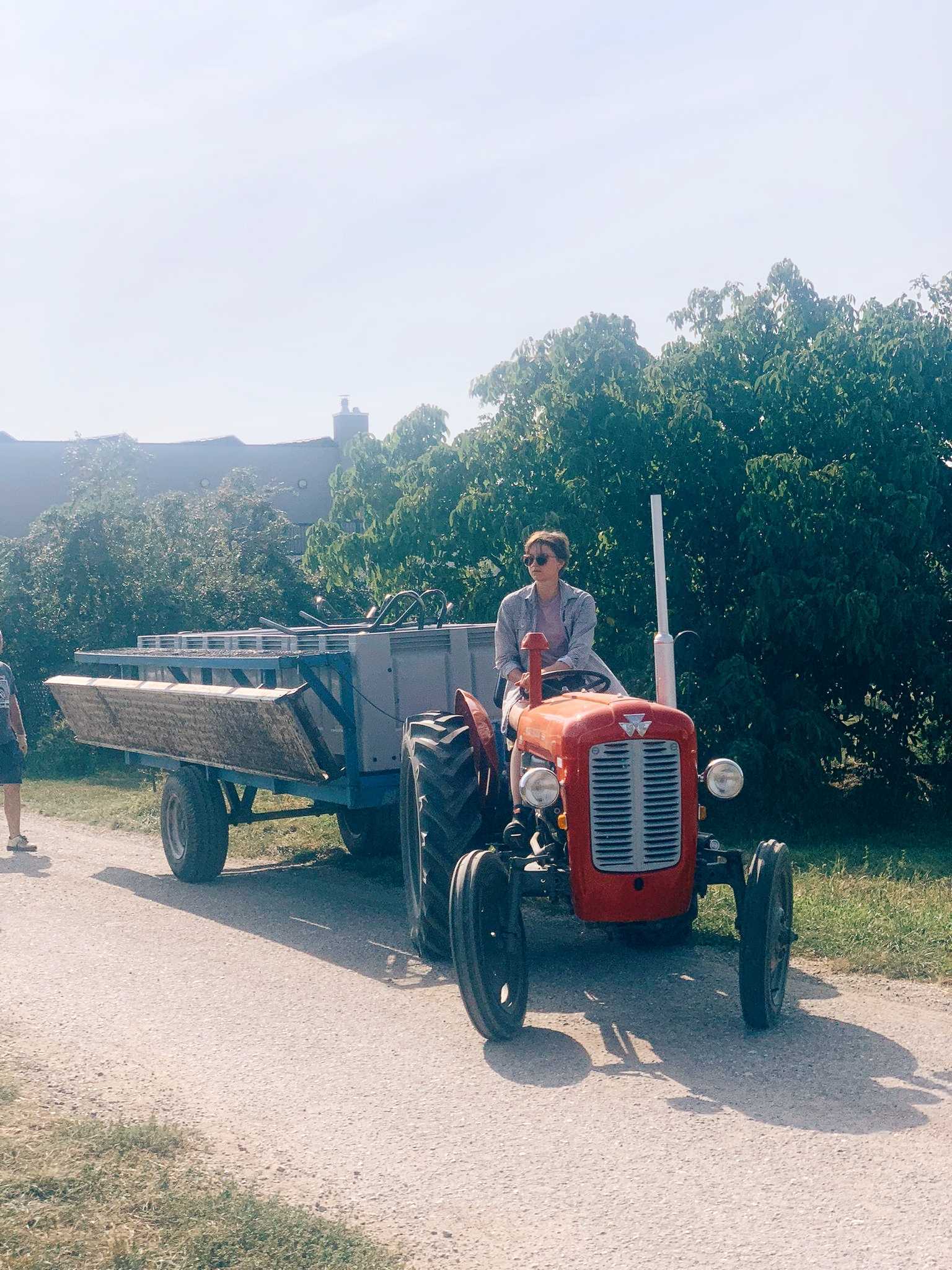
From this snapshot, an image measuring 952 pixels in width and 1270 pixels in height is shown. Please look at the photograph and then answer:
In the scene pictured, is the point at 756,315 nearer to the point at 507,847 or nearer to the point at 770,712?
the point at 770,712

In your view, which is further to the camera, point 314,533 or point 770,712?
point 314,533

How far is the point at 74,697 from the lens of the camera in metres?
11.5

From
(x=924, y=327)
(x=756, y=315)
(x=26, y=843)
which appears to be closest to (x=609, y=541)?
(x=756, y=315)

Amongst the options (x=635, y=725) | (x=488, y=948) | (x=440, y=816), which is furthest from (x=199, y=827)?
(x=635, y=725)

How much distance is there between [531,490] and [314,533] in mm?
3446

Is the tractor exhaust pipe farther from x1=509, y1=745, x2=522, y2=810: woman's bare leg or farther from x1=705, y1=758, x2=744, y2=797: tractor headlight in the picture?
x1=509, y1=745, x2=522, y2=810: woman's bare leg

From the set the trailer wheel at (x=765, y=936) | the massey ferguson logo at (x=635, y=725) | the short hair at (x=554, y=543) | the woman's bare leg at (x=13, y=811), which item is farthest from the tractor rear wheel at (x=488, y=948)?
the woman's bare leg at (x=13, y=811)

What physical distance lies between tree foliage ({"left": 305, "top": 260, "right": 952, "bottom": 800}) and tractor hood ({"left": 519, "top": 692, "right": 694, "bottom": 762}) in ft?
19.1

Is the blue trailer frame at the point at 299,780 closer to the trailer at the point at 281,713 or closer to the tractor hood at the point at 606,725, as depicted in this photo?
the trailer at the point at 281,713

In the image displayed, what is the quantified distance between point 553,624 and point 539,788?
57.8 inches

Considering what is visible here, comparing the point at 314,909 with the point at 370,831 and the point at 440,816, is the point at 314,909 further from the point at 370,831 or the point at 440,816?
the point at 440,816

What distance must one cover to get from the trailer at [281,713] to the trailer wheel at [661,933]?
183 cm

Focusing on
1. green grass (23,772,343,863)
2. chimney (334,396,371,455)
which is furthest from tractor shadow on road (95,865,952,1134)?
chimney (334,396,371,455)

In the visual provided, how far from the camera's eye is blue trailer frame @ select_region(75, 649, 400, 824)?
8359 millimetres
